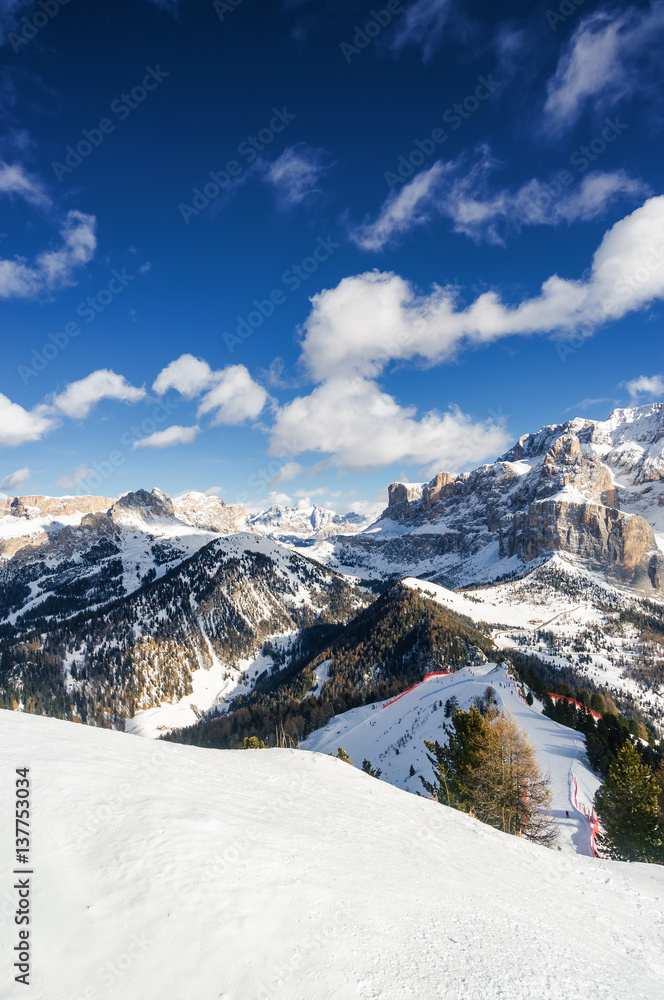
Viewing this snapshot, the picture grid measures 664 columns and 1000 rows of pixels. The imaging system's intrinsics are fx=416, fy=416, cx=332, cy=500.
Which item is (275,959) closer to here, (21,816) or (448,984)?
(448,984)

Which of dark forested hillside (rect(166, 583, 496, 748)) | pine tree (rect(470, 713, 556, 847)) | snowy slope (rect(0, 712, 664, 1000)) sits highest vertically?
snowy slope (rect(0, 712, 664, 1000))

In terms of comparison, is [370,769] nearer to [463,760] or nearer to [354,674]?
[463,760]

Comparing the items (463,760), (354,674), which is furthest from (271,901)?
(354,674)

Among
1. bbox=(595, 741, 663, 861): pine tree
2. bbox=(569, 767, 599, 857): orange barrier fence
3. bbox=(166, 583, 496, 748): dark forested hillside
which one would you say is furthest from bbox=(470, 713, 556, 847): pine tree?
bbox=(166, 583, 496, 748): dark forested hillside

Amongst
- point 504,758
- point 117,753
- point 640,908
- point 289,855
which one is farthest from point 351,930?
point 504,758

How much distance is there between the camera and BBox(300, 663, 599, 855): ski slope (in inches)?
1606

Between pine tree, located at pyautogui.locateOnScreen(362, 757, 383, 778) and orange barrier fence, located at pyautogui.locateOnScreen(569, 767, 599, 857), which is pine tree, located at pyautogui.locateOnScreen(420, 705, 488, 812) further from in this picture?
pine tree, located at pyautogui.locateOnScreen(362, 757, 383, 778)

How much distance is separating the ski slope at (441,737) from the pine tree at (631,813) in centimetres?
275

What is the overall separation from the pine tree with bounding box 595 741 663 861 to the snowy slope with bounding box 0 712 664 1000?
18950 millimetres

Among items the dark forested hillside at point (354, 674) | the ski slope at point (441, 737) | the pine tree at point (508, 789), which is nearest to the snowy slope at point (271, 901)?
the pine tree at point (508, 789)

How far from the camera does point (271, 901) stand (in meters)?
9.20

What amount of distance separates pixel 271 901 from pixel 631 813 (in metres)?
37.4

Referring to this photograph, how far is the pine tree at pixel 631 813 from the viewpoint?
3197 cm

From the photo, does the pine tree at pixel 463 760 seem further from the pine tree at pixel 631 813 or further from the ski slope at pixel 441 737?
the pine tree at pixel 631 813
